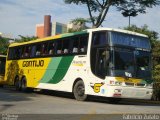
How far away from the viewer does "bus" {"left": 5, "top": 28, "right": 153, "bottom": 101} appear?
19.2 meters

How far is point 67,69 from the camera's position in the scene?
74.4 ft

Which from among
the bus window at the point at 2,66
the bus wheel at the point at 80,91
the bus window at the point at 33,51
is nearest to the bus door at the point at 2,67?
the bus window at the point at 2,66

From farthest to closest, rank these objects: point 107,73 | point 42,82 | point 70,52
Result: point 42,82, point 70,52, point 107,73

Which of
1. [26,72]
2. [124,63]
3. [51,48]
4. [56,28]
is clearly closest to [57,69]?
[51,48]

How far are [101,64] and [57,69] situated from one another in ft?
15.2

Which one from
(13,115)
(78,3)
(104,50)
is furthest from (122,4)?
(13,115)

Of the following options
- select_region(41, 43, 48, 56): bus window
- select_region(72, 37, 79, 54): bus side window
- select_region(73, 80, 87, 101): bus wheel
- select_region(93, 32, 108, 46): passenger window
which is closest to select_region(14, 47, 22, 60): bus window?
select_region(41, 43, 48, 56): bus window

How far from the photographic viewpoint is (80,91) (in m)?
21.2

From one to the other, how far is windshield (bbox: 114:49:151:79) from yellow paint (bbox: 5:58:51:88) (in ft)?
20.9

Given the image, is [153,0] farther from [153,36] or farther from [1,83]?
[1,83]

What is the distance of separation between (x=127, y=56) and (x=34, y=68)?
8722mm

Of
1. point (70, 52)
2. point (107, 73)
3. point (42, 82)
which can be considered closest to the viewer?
point (107, 73)

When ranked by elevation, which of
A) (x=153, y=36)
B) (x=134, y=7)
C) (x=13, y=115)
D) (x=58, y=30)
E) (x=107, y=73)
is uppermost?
(x=58, y=30)

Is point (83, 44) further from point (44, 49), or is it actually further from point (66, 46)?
point (44, 49)
